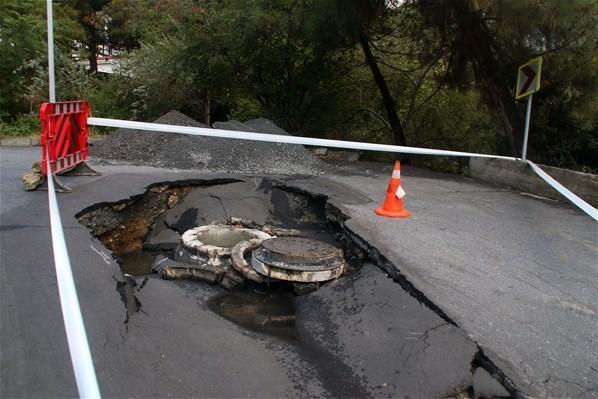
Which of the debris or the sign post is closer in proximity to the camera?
the debris

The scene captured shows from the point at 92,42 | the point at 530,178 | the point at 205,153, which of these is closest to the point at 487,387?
the point at 530,178

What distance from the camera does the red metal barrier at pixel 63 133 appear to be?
5.79 metres

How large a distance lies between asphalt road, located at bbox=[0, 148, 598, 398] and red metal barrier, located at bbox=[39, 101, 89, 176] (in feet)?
2.66

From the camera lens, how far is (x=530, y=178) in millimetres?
8352

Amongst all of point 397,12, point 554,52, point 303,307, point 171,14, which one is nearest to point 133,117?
point 171,14

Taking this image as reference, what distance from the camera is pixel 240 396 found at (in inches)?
106

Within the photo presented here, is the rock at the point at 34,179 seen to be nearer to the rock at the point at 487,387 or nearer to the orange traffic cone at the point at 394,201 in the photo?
the orange traffic cone at the point at 394,201

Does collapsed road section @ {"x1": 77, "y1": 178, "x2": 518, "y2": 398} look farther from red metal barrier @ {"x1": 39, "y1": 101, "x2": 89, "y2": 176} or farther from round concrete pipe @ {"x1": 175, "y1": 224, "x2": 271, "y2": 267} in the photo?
red metal barrier @ {"x1": 39, "y1": 101, "x2": 89, "y2": 176}

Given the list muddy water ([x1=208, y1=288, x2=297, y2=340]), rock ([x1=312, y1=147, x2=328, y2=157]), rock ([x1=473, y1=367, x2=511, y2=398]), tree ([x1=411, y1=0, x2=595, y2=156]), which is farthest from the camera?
rock ([x1=312, y1=147, x2=328, y2=157])

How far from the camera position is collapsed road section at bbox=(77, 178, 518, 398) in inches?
117

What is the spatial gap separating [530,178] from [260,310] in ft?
20.4

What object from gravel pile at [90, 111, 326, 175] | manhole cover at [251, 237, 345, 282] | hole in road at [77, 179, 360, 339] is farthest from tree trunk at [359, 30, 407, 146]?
manhole cover at [251, 237, 345, 282]

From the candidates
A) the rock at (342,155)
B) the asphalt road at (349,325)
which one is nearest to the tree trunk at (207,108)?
the rock at (342,155)

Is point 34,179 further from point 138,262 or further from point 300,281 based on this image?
point 300,281
